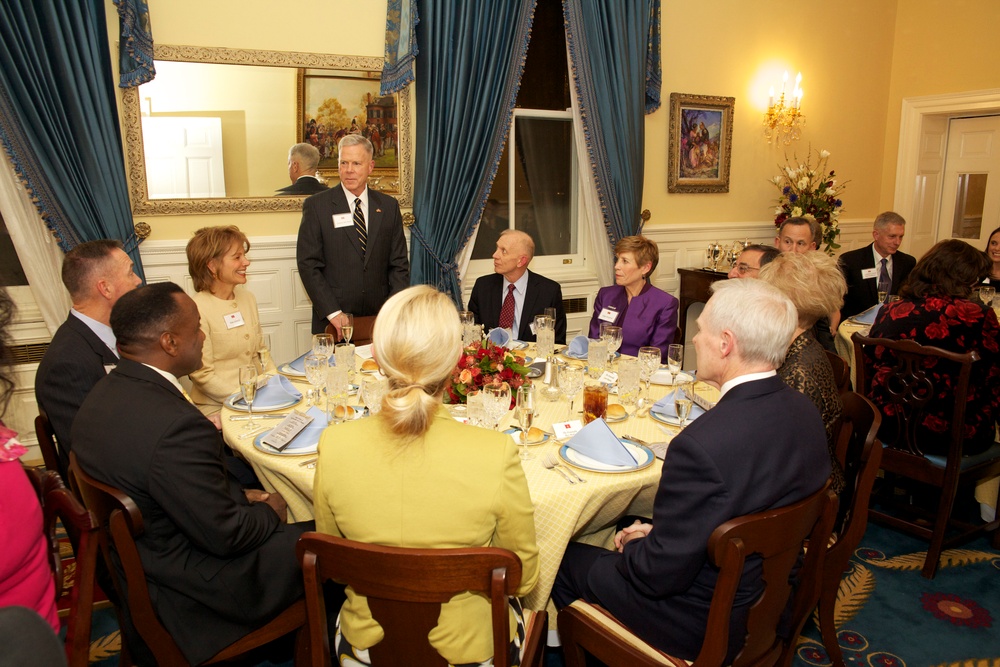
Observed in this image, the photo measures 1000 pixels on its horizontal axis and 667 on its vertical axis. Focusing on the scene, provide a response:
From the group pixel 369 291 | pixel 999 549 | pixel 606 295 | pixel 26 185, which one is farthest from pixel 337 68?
pixel 999 549

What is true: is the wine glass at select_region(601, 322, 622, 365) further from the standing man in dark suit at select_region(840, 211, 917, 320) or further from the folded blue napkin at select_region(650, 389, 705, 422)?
the standing man in dark suit at select_region(840, 211, 917, 320)

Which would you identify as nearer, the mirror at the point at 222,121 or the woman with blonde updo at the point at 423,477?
the woman with blonde updo at the point at 423,477

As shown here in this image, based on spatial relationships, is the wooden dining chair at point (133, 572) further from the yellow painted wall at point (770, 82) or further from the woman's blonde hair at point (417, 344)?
the yellow painted wall at point (770, 82)

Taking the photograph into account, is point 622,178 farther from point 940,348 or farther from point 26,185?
point 26,185

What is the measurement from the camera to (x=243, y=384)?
2.73 m

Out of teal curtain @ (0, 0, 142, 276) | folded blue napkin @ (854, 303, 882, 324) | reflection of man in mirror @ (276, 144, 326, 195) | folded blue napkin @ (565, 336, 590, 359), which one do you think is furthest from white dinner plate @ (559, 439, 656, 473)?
teal curtain @ (0, 0, 142, 276)

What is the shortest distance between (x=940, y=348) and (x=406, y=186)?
3650mm

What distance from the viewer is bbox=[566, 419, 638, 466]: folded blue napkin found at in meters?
2.28

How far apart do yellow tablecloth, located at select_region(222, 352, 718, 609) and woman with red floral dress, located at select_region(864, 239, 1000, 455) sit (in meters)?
1.50

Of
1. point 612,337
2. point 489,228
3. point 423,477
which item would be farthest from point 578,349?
point 489,228

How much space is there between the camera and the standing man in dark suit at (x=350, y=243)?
4.58 m

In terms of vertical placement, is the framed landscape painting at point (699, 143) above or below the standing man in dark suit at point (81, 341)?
above

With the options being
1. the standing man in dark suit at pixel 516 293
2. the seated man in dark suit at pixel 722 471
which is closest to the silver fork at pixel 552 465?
the seated man in dark suit at pixel 722 471

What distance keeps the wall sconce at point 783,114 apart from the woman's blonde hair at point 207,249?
5.47 meters
